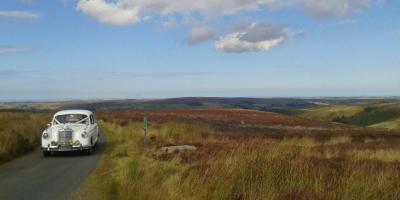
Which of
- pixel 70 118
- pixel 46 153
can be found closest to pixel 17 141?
pixel 46 153

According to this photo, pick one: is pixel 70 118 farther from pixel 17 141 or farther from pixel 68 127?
pixel 17 141

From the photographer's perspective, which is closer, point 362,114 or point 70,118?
point 70,118

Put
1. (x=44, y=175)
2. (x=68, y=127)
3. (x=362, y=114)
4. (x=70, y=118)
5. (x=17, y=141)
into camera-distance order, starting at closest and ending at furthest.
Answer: (x=44, y=175) < (x=68, y=127) < (x=17, y=141) < (x=70, y=118) < (x=362, y=114)

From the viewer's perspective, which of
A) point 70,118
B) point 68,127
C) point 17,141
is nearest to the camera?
point 68,127

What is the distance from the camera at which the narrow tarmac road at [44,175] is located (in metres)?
12.6

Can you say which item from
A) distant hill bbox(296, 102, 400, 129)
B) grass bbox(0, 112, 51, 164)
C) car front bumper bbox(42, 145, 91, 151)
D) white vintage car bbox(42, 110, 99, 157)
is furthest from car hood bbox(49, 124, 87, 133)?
distant hill bbox(296, 102, 400, 129)

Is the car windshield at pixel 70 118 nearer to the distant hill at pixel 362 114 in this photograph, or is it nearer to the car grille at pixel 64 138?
the car grille at pixel 64 138

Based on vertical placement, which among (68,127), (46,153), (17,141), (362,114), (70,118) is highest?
(70,118)

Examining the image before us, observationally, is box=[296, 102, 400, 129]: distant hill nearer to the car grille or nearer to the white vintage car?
the white vintage car

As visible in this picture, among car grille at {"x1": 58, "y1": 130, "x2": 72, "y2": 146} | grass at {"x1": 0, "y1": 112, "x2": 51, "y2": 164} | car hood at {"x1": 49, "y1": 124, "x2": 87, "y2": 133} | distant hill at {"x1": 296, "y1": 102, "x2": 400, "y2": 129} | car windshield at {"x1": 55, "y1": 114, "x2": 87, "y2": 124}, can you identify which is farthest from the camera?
distant hill at {"x1": 296, "y1": 102, "x2": 400, "y2": 129}

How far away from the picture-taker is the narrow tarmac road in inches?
494

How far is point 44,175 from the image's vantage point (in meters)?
16.0

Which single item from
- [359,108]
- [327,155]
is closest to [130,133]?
[327,155]

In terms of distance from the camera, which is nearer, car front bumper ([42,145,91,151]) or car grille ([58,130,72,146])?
car front bumper ([42,145,91,151])
